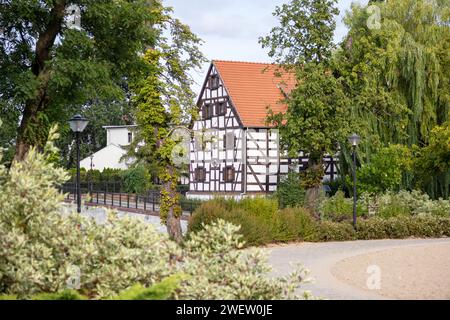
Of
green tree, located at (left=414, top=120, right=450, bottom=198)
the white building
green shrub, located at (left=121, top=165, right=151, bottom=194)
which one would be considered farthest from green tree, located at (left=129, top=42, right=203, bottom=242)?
the white building

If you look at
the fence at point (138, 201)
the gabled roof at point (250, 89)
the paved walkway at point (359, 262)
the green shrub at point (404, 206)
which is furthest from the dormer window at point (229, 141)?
the paved walkway at point (359, 262)

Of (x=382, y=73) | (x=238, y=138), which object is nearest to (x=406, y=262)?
(x=382, y=73)

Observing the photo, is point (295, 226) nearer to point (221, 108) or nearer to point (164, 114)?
point (164, 114)

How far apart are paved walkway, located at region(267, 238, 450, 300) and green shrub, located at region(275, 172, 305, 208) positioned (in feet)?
33.7

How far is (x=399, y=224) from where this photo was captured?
2661 centimetres

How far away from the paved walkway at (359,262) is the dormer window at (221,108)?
2218 centimetres

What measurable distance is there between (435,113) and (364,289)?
23.7 metres

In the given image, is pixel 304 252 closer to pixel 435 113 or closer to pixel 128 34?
pixel 128 34

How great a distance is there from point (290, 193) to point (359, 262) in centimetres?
1746

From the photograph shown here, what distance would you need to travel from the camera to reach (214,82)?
154 ft

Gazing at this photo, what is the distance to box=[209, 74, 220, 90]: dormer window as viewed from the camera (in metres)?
46.6

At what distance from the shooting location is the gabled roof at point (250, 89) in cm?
4506

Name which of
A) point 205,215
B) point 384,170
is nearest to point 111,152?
point 384,170
